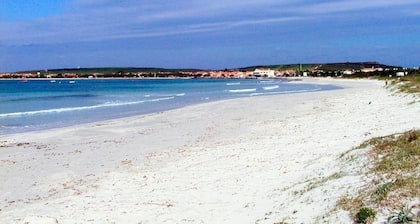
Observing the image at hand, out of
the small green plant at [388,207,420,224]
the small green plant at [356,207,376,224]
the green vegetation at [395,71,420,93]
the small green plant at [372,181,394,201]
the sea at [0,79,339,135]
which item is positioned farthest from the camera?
the sea at [0,79,339,135]

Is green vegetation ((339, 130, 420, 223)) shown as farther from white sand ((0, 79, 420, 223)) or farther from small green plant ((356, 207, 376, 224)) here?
white sand ((0, 79, 420, 223))

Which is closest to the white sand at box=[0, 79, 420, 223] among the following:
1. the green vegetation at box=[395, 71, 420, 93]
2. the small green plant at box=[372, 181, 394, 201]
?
the small green plant at box=[372, 181, 394, 201]

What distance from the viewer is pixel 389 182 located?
7855 mm

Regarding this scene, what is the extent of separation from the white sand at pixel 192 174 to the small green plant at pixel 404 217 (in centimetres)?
67

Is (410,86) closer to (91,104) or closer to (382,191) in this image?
(91,104)

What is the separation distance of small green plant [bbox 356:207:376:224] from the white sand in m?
0.21

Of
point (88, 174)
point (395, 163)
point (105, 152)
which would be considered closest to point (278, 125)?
point (105, 152)

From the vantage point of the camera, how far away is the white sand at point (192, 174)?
8.89 meters

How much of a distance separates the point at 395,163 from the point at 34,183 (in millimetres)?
8149

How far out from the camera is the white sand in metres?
8.89

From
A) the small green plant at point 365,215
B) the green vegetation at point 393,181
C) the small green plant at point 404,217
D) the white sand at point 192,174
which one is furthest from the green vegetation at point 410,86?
the small green plant at point 404,217

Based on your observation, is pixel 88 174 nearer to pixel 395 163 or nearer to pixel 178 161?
pixel 178 161

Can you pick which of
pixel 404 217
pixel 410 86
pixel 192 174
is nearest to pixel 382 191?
pixel 404 217

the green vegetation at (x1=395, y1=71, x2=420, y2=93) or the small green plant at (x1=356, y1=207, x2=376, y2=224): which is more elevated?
the small green plant at (x1=356, y1=207, x2=376, y2=224)
